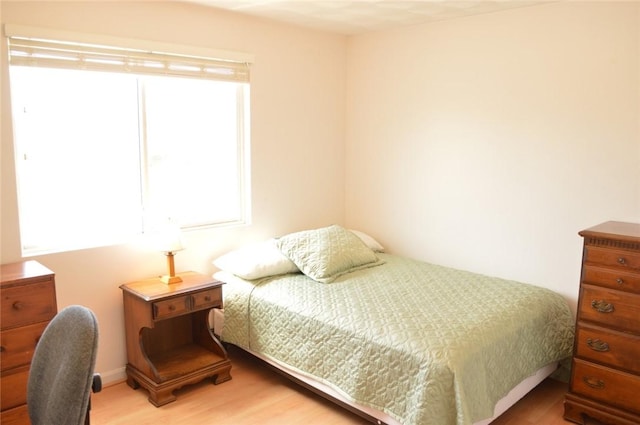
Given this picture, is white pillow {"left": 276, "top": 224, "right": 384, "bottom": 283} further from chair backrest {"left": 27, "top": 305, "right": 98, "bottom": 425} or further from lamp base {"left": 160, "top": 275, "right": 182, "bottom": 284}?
chair backrest {"left": 27, "top": 305, "right": 98, "bottom": 425}

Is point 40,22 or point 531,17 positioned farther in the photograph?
point 531,17

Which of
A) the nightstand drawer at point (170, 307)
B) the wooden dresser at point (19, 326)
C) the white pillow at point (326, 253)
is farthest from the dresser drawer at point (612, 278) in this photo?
the wooden dresser at point (19, 326)

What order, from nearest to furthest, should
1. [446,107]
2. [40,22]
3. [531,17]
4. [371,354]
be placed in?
[371,354] → [40,22] → [531,17] → [446,107]

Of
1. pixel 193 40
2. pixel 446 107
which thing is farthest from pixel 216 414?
→ pixel 446 107

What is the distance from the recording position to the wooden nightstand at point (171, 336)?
274 centimetres

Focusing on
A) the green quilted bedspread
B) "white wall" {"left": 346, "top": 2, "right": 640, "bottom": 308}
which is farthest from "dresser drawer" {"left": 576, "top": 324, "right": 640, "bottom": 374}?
"white wall" {"left": 346, "top": 2, "right": 640, "bottom": 308}

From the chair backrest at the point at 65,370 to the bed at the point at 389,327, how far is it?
1.35m

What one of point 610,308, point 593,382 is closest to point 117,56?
point 610,308

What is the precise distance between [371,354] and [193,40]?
7.23ft

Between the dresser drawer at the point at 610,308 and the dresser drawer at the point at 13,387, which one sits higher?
the dresser drawer at the point at 610,308

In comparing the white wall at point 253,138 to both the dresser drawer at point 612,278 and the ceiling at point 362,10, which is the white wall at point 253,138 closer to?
the ceiling at point 362,10

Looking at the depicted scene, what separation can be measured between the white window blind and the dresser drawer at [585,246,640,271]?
2.39m

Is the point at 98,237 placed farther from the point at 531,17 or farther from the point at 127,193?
the point at 531,17

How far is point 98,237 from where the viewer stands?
9.62 feet
